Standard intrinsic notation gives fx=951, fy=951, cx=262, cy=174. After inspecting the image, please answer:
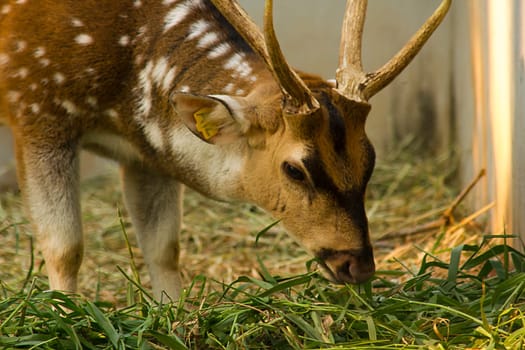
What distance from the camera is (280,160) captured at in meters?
3.77

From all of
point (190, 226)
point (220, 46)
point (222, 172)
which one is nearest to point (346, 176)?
point (222, 172)

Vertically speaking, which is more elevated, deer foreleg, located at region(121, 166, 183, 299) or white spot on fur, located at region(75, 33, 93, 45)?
white spot on fur, located at region(75, 33, 93, 45)

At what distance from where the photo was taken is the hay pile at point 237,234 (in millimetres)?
5285

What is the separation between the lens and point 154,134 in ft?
13.8

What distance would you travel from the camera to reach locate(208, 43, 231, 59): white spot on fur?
4203 millimetres

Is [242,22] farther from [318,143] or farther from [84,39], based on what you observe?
[84,39]

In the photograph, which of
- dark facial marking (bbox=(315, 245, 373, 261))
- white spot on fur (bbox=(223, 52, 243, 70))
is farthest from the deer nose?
white spot on fur (bbox=(223, 52, 243, 70))

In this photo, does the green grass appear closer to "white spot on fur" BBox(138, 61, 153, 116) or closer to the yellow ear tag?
the yellow ear tag

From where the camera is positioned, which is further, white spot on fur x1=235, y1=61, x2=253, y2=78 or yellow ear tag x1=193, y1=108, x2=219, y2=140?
white spot on fur x1=235, y1=61, x2=253, y2=78

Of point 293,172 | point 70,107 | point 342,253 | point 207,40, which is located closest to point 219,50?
point 207,40

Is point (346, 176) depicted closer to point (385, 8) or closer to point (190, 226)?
point (190, 226)

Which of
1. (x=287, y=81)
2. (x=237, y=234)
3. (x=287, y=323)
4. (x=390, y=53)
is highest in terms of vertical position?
(x=287, y=81)

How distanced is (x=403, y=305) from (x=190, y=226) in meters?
2.92

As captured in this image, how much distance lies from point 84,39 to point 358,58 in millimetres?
1212
